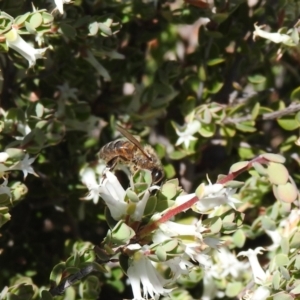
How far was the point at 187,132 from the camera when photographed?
131 centimetres

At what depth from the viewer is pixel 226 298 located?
1327 millimetres

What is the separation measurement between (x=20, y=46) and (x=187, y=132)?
0.39m

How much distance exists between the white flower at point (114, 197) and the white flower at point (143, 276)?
59 millimetres

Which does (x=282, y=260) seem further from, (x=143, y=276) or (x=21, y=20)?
(x=21, y=20)

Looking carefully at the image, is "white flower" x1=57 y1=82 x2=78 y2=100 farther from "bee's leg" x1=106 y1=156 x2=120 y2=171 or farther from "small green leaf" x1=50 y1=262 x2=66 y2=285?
"small green leaf" x1=50 y1=262 x2=66 y2=285

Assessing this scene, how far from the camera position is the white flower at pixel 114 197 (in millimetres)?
916

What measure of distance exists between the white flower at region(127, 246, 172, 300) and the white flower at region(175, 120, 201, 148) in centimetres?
39

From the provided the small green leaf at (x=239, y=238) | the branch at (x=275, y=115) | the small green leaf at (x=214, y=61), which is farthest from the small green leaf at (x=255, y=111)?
the small green leaf at (x=239, y=238)

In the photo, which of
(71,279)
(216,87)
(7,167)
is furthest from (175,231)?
(216,87)

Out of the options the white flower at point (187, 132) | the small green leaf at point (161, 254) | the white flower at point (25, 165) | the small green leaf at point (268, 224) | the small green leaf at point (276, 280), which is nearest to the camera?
the small green leaf at point (161, 254)

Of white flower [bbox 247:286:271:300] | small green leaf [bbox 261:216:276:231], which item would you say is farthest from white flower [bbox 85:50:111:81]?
white flower [bbox 247:286:271:300]

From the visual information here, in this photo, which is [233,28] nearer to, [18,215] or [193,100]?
[193,100]

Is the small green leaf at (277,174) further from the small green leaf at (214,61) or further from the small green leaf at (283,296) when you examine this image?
the small green leaf at (214,61)

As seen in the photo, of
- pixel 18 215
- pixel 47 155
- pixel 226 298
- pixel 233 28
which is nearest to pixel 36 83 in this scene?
pixel 47 155
